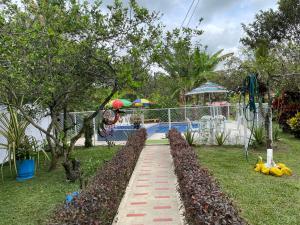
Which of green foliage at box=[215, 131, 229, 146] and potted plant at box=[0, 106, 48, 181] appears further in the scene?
green foliage at box=[215, 131, 229, 146]

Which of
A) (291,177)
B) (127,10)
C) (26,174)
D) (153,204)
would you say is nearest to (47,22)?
(127,10)

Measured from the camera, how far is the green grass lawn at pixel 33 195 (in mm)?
4633

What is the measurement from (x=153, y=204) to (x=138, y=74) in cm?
283

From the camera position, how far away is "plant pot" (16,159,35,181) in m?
7.14

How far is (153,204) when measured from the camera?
482 centimetres

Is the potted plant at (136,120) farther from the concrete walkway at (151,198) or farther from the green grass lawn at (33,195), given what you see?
the green grass lawn at (33,195)

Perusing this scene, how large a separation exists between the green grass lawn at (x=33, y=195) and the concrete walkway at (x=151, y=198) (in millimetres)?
1132

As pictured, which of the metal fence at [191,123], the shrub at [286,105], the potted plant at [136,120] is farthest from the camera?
the potted plant at [136,120]

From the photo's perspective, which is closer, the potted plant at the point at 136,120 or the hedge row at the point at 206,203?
the hedge row at the point at 206,203

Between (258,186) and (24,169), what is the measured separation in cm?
525

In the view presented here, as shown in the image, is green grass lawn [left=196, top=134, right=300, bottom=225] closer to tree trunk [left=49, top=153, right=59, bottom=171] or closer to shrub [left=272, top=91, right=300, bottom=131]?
tree trunk [left=49, top=153, right=59, bottom=171]

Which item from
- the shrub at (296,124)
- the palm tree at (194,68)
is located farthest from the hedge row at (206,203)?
the palm tree at (194,68)

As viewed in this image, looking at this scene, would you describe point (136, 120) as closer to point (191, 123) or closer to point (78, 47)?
point (191, 123)

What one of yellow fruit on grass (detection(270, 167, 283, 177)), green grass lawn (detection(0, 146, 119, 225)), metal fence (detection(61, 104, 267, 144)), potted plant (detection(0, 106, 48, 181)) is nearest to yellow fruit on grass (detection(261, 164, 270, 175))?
yellow fruit on grass (detection(270, 167, 283, 177))
